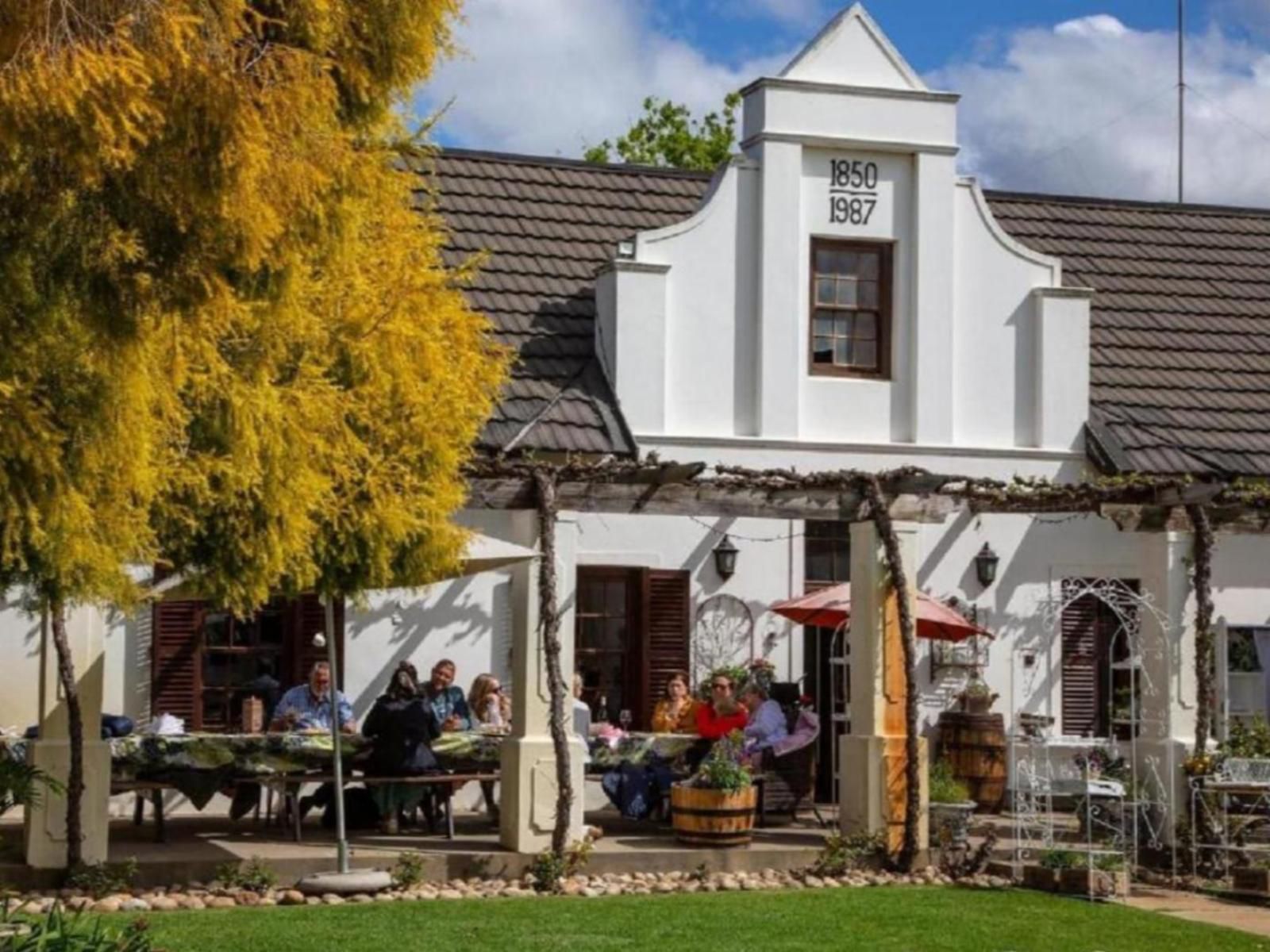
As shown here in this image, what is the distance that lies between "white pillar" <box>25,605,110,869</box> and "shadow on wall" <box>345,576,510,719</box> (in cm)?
490

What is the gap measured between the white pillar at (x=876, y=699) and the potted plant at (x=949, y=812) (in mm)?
225

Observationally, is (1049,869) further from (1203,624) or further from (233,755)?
(233,755)

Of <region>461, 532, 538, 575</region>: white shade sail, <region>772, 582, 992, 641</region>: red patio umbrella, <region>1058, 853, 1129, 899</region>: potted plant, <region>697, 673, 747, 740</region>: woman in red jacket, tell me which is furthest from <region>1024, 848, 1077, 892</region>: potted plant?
<region>461, 532, 538, 575</region>: white shade sail

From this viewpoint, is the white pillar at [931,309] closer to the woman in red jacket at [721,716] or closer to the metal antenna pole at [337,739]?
the woman in red jacket at [721,716]

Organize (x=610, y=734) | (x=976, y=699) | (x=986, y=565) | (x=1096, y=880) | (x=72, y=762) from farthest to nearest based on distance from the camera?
(x=986, y=565) < (x=976, y=699) < (x=610, y=734) < (x=1096, y=880) < (x=72, y=762)

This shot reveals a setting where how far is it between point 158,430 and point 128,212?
7.51 feet

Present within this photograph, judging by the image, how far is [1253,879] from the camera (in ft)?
52.2

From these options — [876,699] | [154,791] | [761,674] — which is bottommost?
[154,791]

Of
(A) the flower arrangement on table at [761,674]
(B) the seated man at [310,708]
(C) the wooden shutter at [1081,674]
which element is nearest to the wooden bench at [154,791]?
(B) the seated man at [310,708]

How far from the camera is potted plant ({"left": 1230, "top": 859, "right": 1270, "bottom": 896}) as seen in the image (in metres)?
15.8

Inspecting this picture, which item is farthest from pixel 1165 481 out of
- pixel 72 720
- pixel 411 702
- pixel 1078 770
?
pixel 72 720

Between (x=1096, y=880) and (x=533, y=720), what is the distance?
4.09 m

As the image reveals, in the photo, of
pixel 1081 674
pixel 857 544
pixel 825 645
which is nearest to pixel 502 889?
pixel 857 544

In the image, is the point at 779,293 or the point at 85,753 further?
the point at 779,293
